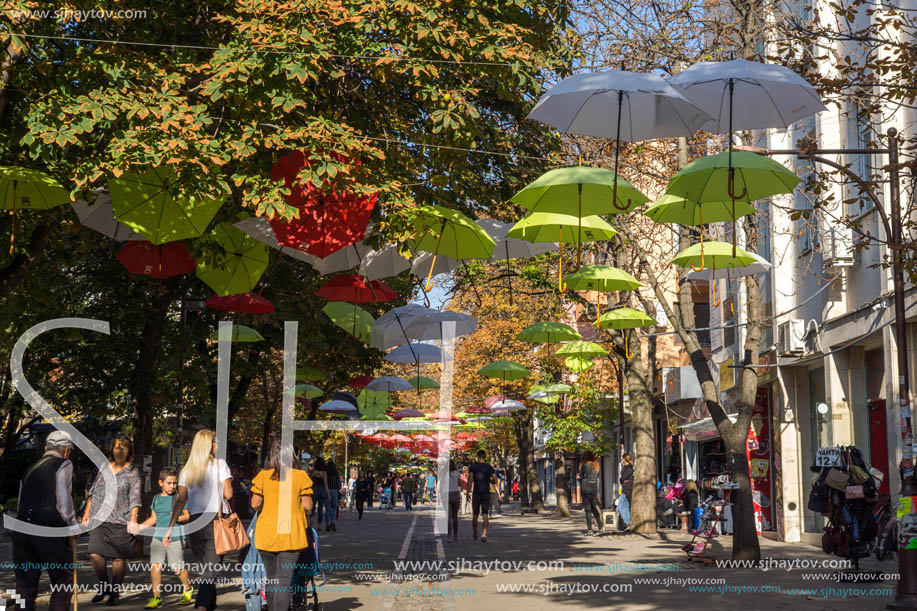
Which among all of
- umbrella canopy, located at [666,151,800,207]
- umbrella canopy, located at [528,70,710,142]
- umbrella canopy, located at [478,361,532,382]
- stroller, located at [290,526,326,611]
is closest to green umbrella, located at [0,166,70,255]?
stroller, located at [290,526,326,611]

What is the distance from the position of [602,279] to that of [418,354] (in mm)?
7069

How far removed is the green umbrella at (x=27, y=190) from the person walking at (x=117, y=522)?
2.92 metres

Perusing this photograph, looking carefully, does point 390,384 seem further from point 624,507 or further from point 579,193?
point 579,193

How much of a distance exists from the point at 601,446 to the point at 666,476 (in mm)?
5172

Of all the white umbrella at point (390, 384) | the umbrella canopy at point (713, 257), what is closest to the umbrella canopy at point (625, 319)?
the umbrella canopy at point (713, 257)

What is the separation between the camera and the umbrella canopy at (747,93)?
10586mm

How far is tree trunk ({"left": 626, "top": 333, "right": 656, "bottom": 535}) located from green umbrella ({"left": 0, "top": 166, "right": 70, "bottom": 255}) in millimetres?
15488

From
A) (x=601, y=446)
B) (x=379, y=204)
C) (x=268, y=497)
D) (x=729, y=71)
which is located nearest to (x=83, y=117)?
(x=379, y=204)

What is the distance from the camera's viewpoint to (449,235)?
1223 centimetres

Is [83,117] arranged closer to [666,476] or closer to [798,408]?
[798,408]

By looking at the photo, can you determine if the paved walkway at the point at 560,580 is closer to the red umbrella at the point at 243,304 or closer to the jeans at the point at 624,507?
the red umbrella at the point at 243,304

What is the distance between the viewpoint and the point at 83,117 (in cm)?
1089

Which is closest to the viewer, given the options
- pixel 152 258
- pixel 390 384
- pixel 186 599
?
pixel 186 599

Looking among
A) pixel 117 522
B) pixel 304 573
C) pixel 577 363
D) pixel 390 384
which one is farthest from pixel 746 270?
pixel 390 384
